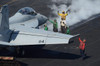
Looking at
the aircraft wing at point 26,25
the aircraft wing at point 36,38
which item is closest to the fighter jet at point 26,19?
the aircraft wing at point 26,25

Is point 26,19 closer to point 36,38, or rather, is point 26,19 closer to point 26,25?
point 26,25

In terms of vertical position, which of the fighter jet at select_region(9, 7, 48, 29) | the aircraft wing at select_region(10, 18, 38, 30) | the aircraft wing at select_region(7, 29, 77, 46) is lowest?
the aircraft wing at select_region(7, 29, 77, 46)

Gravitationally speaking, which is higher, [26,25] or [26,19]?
[26,19]

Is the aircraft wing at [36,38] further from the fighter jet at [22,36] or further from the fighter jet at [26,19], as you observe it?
the fighter jet at [26,19]

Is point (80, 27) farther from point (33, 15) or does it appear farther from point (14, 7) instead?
point (14, 7)

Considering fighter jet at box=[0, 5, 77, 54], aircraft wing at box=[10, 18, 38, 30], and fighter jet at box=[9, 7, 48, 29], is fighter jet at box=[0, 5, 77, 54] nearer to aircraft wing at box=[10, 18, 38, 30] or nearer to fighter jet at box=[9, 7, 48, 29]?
aircraft wing at box=[10, 18, 38, 30]

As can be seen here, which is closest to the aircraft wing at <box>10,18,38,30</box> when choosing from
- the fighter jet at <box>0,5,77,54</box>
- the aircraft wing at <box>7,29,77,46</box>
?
the fighter jet at <box>0,5,77,54</box>

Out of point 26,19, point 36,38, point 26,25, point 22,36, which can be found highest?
point 26,19

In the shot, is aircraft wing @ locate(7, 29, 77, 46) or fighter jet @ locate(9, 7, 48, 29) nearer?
aircraft wing @ locate(7, 29, 77, 46)

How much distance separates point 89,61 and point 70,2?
24874 mm

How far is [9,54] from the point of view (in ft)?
80.5

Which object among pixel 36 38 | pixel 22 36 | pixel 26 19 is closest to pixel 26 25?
pixel 26 19

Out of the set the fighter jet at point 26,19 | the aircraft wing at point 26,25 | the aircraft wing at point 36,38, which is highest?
the fighter jet at point 26,19

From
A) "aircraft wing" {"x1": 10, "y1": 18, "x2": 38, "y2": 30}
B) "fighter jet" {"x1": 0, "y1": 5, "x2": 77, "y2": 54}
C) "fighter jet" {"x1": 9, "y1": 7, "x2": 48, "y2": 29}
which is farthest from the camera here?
"fighter jet" {"x1": 9, "y1": 7, "x2": 48, "y2": 29}
